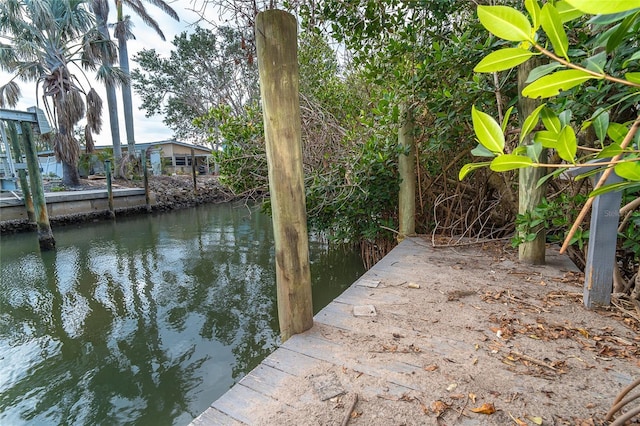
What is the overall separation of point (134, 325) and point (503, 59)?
4592 millimetres

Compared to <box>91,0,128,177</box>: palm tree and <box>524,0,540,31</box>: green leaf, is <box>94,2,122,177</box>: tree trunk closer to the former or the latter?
<box>91,0,128,177</box>: palm tree

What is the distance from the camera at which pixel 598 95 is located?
181cm

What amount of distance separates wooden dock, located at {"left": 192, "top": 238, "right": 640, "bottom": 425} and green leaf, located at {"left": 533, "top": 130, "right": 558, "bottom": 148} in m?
1.07

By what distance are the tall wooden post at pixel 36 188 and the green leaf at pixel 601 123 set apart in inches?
383

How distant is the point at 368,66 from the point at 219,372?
12.0 feet

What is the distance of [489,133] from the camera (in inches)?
23.0

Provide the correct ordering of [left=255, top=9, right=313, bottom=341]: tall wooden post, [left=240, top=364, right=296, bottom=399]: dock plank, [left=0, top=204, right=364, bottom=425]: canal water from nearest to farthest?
1. [left=240, top=364, right=296, bottom=399]: dock plank
2. [left=255, top=9, right=313, bottom=341]: tall wooden post
3. [left=0, top=204, right=364, bottom=425]: canal water

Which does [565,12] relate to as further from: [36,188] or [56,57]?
[56,57]

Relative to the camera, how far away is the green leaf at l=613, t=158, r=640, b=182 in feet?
1.58

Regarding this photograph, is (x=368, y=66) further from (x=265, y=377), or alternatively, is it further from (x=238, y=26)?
(x=265, y=377)

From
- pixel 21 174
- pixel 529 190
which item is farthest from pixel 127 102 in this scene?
pixel 529 190

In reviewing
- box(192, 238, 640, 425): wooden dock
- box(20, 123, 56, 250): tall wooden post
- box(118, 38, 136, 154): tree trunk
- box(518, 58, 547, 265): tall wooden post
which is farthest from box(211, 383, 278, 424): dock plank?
box(118, 38, 136, 154): tree trunk

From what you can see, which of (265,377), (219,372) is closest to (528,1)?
(265,377)

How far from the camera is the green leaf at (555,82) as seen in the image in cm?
47
